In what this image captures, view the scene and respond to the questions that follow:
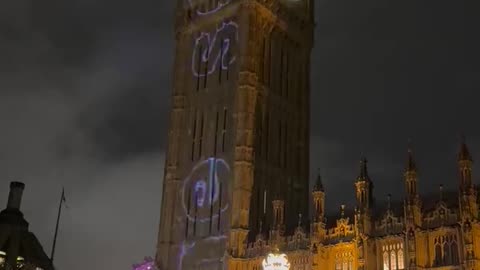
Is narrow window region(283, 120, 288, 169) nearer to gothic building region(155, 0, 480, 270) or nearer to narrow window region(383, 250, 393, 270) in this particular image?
gothic building region(155, 0, 480, 270)

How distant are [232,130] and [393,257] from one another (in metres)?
19.8

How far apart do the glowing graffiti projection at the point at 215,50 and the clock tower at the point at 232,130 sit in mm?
94

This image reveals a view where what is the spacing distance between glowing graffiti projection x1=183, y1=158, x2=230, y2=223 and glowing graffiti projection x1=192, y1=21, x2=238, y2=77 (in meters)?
9.19

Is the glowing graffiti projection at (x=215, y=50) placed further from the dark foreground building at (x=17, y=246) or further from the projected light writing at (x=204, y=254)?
the dark foreground building at (x=17, y=246)

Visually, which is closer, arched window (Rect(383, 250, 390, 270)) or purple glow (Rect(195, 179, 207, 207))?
arched window (Rect(383, 250, 390, 270))

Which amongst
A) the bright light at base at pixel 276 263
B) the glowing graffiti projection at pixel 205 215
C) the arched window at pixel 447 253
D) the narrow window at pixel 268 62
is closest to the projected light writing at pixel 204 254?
the glowing graffiti projection at pixel 205 215

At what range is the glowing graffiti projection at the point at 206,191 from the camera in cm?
6338

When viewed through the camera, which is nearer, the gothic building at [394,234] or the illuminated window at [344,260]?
the gothic building at [394,234]

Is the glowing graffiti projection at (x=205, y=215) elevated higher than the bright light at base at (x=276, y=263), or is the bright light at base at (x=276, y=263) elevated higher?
the glowing graffiti projection at (x=205, y=215)

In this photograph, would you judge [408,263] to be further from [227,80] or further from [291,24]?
[291,24]

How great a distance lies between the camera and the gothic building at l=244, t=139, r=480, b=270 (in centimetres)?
4756

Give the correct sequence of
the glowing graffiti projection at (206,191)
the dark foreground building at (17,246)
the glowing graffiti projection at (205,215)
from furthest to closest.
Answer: the glowing graffiti projection at (206,191), the glowing graffiti projection at (205,215), the dark foreground building at (17,246)

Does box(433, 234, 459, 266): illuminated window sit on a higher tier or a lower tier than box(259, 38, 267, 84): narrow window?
lower

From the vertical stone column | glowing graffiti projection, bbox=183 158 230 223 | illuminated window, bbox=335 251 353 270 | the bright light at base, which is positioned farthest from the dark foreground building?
the vertical stone column
